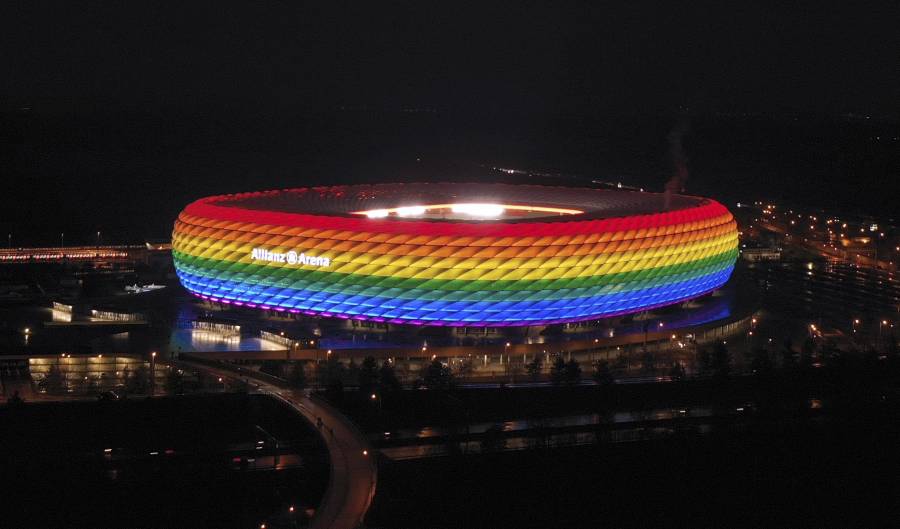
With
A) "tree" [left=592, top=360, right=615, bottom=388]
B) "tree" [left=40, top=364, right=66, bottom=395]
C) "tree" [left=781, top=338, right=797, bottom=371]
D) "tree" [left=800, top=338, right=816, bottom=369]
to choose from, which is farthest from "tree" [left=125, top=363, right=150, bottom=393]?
"tree" [left=800, top=338, right=816, bottom=369]

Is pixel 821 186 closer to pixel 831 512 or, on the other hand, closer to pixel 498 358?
pixel 498 358

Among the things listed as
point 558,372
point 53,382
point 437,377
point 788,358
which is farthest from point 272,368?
point 788,358

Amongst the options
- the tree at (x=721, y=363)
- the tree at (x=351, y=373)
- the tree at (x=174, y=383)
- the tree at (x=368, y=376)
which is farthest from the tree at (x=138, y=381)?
the tree at (x=721, y=363)

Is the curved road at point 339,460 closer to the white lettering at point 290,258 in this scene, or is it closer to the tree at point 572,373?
the white lettering at point 290,258

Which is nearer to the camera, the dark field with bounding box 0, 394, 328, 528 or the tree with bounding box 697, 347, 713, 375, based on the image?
the dark field with bounding box 0, 394, 328, 528

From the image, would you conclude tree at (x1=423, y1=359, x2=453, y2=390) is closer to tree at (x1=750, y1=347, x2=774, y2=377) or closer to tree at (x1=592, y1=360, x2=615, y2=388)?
tree at (x1=592, y1=360, x2=615, y2=388)

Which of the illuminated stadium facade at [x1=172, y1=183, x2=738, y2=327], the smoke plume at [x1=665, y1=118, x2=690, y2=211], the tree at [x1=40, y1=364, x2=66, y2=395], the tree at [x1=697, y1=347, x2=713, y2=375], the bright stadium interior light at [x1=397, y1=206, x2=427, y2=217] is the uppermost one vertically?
the smoke plume at [x1=665, y1=118, x2=690, y2=211]
